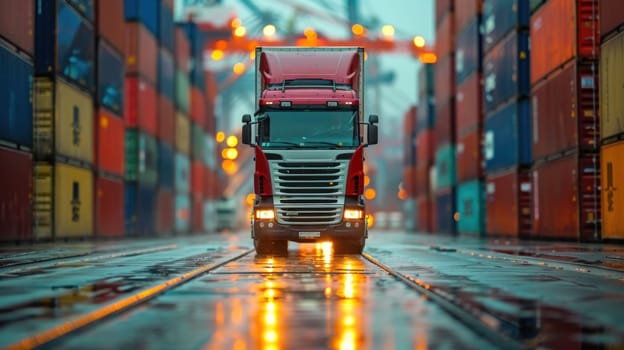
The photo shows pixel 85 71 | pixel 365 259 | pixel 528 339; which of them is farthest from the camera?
pixel 85 71

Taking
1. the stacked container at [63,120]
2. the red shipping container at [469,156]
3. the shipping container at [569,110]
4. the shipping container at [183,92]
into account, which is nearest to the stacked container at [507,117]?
the red shipping container at [469,156]

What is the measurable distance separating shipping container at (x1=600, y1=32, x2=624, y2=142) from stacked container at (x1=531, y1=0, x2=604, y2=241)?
145 cm

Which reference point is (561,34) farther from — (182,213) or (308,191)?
(182,213)

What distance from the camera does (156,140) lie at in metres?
57.8

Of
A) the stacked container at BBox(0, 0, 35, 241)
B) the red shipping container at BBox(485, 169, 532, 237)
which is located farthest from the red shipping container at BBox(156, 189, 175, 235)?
the stacked container at BBox(0, 0, 35, 241)

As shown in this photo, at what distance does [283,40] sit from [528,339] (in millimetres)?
81694

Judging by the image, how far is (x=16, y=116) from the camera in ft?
106

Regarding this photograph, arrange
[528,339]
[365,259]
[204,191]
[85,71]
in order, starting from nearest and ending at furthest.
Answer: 1. [528,339]
2. [365,259]
3. [85,71]
4. [204,191]

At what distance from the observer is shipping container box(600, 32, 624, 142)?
2853 centimetres

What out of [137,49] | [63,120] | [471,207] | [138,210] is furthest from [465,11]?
[63,120]

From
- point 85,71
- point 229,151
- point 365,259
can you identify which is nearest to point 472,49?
point 85,71

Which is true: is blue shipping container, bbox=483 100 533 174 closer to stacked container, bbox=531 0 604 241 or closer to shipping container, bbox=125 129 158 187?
stacked container, bbox=531 0 604 241

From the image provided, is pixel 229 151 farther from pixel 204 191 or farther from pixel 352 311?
pixel 352 311

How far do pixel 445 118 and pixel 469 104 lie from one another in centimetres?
794
